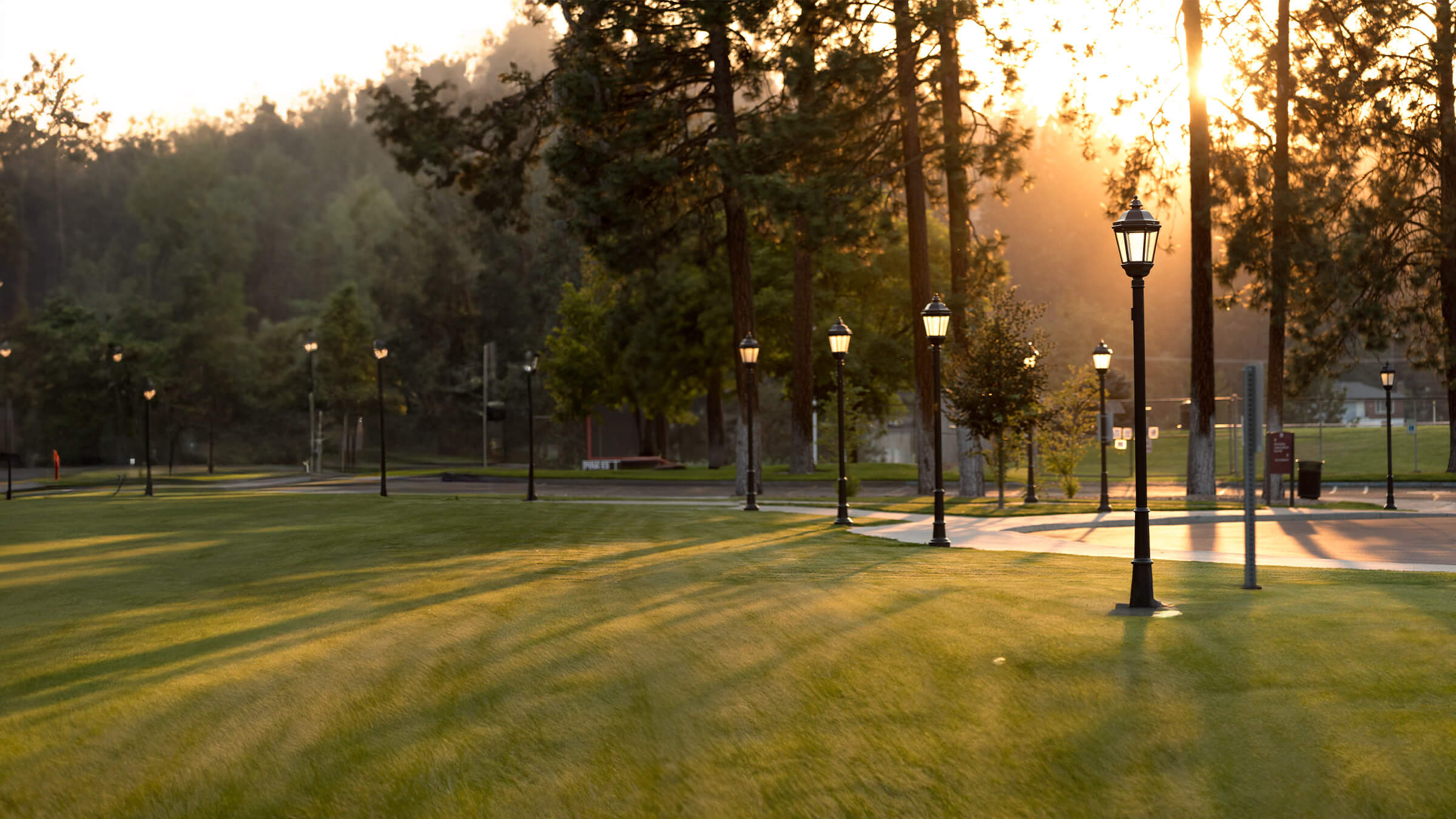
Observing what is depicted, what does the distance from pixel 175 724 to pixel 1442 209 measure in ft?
143

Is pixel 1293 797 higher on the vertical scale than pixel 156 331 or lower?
lower

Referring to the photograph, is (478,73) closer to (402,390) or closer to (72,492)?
(402,390)

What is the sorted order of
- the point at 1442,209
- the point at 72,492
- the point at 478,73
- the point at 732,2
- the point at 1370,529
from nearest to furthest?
the point at 1370,529 < the point at 732,2 < the point at 1442,209 < the point at 72,492 < the point at 478,73

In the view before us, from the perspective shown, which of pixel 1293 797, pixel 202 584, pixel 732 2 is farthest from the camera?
pixel 732 2

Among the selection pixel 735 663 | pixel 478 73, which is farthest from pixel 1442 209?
pixel 478 73

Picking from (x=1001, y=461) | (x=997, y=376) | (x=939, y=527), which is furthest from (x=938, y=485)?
(x=1001, y=461)

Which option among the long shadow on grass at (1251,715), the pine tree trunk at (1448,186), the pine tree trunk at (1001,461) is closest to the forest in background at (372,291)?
the pine tree trunk at (1448,186)

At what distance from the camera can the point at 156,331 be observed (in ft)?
314

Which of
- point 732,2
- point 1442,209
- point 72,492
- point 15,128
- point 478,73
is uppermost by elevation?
point 478,73

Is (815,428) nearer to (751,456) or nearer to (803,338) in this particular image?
(803,338)

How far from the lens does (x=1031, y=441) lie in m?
31.7

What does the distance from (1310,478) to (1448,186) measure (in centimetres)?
1708

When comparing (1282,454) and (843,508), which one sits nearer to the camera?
(843,508)

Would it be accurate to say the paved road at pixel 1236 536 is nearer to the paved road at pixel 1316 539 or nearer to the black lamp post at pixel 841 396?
the paved road at pixel 1316 539
